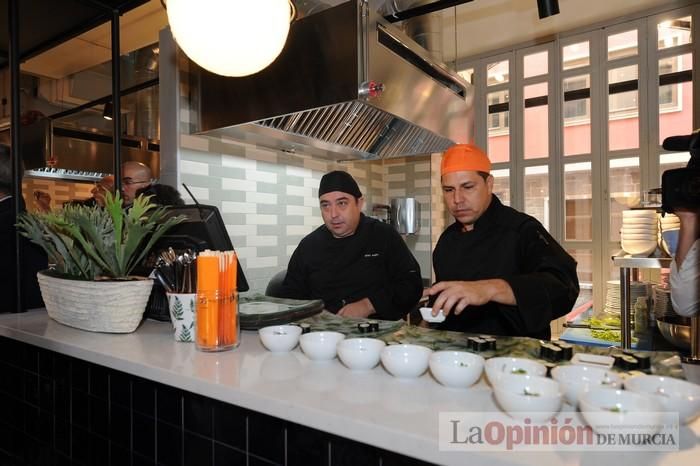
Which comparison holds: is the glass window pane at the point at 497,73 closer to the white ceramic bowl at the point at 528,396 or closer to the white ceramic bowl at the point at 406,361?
the white ceramic bowl at the point at 406,361

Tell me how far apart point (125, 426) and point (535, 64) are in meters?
4.55

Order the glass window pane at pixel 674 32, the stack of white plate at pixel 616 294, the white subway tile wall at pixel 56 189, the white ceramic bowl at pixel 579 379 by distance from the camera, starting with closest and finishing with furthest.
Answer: the white ceramic bowl at pixel 579 379 < the stack of white plate at pixel 616 294 < the glass window pane at pixel 674 32 < the white subway tile wall at pixel 56 189

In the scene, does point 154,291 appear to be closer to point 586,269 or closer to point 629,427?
point 629,427

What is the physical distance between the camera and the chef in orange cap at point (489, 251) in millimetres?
1793

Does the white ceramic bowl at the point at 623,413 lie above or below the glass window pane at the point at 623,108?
below

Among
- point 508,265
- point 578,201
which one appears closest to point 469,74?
point 578,201

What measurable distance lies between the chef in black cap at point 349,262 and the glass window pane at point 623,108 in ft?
8.18

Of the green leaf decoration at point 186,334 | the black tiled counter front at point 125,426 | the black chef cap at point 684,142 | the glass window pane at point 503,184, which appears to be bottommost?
the black tiled counter front at point 125,426

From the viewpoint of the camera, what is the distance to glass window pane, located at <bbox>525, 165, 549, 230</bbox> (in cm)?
435

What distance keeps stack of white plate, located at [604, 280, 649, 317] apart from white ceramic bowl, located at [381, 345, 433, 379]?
Answer: 235cm

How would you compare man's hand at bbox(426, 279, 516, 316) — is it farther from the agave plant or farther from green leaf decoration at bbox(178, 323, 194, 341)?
the agave plant

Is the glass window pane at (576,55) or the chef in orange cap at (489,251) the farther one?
the glass window pane at (576,55)

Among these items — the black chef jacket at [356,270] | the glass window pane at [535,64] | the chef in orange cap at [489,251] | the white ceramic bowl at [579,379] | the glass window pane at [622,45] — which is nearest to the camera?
the white ceramic bowl at [579,379]

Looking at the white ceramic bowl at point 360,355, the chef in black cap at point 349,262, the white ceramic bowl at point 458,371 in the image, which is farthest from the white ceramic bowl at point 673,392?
the chef in black cap at point 349,262
